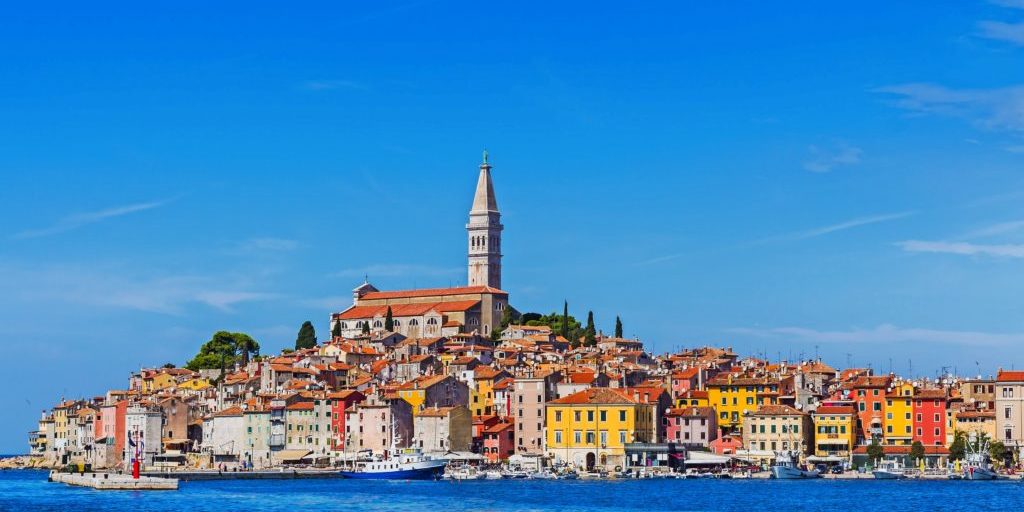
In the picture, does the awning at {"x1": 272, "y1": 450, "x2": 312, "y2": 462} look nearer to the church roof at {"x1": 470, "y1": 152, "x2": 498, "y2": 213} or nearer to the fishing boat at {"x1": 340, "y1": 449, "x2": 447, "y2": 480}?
the fishing boat at {"x1": 340, "y1": 449, "x2": 447, "y2": 480}

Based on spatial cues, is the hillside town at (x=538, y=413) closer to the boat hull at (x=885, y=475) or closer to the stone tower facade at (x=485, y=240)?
the boat hull at (x=885, y=475)

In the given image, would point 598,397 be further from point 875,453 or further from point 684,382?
point 875,453

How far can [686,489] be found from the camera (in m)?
67.3

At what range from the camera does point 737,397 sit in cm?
8262

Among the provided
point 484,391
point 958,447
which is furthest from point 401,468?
point 958,447

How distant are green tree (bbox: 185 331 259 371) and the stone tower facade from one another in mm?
17873

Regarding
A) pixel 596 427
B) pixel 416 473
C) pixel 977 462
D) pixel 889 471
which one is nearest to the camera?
pixel 977 462

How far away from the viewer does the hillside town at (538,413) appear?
78.0m

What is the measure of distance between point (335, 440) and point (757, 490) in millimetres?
24556

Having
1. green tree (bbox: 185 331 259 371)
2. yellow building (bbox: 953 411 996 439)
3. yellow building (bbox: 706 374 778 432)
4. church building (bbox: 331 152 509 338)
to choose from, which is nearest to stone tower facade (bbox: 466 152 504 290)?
church building (bbox: 331 152 509 338)

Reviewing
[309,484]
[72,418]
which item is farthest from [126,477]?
[72,418]

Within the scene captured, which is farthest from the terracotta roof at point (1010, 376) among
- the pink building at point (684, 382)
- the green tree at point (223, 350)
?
the green tree at point (223, 350)

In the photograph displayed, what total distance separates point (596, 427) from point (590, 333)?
3151 cm

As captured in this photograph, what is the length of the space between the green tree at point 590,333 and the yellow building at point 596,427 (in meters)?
28.7
